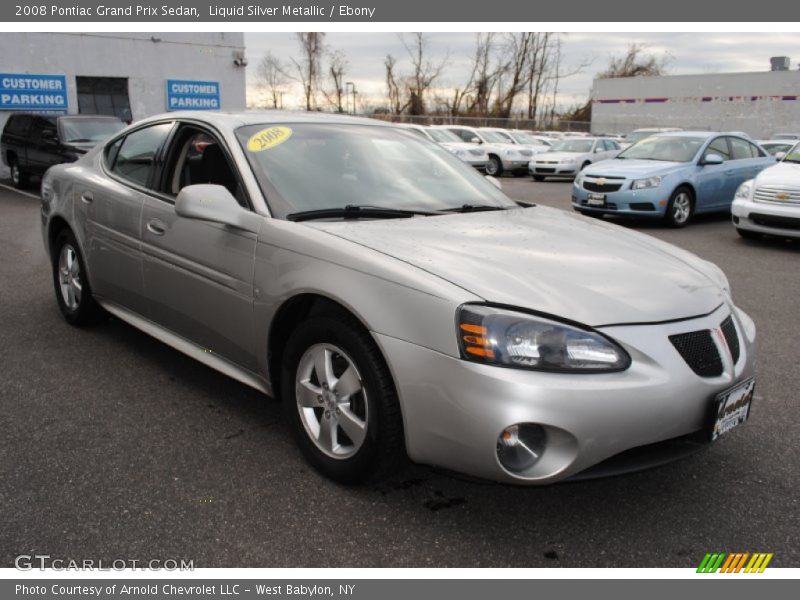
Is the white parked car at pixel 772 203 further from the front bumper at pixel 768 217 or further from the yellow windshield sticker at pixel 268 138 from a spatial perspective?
the yellow windshield sticker at pixel 268 138

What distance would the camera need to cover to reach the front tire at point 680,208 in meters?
10.8

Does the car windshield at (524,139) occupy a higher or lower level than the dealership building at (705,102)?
lower

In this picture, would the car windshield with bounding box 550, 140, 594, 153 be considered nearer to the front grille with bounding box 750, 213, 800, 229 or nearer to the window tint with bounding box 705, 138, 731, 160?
the window tint with bounding box 705, 138, 731, 160

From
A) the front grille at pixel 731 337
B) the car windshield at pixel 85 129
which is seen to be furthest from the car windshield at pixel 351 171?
the car windshield at pixel 85 129

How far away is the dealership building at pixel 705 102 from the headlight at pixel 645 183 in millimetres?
38000

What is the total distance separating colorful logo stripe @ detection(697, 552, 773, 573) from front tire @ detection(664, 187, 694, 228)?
357 inches

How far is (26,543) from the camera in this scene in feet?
8.08

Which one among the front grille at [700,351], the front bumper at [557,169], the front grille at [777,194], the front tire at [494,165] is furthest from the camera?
the front tire at [494,165]

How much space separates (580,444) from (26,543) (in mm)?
1964

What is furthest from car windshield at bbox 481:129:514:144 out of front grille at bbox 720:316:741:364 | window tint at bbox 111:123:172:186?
front grille at bbox 720:316:741:364

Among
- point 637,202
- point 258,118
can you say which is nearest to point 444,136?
point 637,202

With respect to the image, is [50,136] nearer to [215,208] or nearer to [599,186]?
[599,186]

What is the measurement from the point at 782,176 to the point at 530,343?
816 centimetres

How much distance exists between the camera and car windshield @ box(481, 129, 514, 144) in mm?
23266
